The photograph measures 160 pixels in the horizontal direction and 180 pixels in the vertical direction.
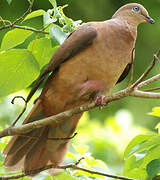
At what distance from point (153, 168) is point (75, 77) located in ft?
3.03

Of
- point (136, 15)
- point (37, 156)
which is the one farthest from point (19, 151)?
point (136, 15)

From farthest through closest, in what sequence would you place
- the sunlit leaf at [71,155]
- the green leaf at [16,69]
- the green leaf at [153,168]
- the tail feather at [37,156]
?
the tail feather at [37,156] → the sunlit leaf at [71,155] → the green leaf at [16,69] → the green leaf at [153,168]

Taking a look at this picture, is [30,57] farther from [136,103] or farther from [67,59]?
[136,103]

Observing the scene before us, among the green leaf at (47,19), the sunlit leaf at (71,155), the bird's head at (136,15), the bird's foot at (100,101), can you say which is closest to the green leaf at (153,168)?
the bird's foot at (100,101)

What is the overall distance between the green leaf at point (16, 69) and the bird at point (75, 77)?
254 mm

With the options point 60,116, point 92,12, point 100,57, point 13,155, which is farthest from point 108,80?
point 92,12

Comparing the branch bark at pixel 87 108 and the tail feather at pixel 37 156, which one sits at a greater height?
the branch bark at pixel 87 108

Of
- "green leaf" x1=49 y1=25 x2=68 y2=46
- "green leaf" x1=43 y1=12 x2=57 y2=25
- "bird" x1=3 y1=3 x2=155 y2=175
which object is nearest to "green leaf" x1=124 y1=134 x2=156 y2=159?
"bird" x1=3 y1=3 x2=155 y2=175

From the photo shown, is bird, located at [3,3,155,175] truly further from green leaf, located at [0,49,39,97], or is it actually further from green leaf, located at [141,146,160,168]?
green leaf, located at [141,146,160,168]

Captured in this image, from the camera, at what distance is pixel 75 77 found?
3162 mm

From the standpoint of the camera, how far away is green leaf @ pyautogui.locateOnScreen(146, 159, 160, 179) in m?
2.47

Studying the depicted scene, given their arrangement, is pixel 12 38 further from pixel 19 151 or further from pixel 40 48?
pixel 19 151

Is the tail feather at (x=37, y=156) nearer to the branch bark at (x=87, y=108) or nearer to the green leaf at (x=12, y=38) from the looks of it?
the branch bark at (x=87, y=108)

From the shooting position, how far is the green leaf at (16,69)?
2801 mm
